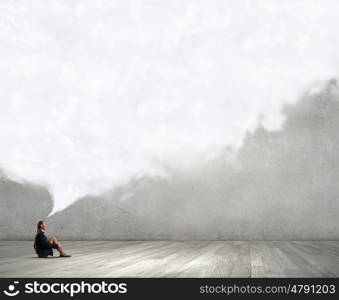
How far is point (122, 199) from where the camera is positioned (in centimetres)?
834

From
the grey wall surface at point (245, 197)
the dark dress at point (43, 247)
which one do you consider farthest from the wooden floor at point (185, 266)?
the grey wall surface at point (245, 197)

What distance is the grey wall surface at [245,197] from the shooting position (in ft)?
25.9

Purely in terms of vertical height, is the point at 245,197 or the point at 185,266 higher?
the point at 245,197

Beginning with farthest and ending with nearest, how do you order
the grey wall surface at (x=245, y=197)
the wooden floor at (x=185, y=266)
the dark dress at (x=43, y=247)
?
the grey wall surface at (x=245, y=197) < the dark dress at (x=43, y=247) < the wooden floor at (x=185, y=266)

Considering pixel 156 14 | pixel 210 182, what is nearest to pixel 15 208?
pixel 210 182

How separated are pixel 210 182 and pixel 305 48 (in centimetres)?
307

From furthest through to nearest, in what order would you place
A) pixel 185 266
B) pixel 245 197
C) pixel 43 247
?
pixel 245 197, pixel 43 247, pixel 185 266

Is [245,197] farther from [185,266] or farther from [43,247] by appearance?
[185,266]

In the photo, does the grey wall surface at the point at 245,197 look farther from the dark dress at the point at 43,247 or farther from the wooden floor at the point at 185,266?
the dark dress at the point at 43,247

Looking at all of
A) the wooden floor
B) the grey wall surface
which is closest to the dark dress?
the wooden floor

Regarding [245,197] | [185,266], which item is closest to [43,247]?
[185,266]

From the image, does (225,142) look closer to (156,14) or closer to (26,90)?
(156,14)

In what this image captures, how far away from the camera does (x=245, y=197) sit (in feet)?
26.3

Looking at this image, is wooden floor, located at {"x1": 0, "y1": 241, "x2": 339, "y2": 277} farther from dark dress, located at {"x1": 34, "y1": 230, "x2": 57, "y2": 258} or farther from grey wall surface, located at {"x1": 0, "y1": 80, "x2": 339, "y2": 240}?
grey wall surface, located at {"x1": 0, "y1": 80, "x2": 339, "y2": 240}
